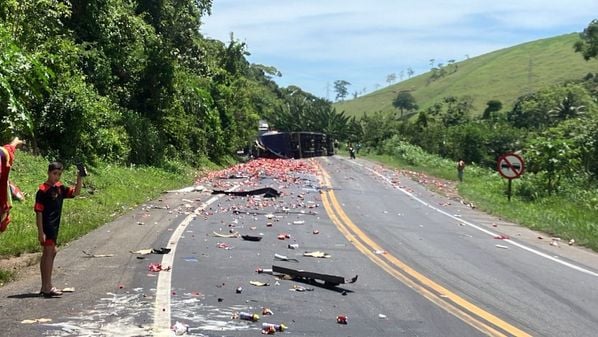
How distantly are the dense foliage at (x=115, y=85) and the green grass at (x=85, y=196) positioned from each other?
106 cm

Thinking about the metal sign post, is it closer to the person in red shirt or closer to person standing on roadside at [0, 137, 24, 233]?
the person in red shirt

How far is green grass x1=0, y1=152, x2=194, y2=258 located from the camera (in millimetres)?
11301

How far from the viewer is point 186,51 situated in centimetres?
4191

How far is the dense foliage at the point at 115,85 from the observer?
14.7 m

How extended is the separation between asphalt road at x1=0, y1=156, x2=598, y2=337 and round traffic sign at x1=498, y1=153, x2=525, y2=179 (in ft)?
19.6

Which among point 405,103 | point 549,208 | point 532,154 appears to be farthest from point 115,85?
point 405,103

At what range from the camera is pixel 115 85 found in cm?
3027

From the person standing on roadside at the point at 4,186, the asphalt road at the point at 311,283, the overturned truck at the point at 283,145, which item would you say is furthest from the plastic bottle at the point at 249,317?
the overturned truck at the point at 283,145

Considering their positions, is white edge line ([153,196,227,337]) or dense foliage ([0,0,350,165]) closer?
white edge line ([153,196,227,337])

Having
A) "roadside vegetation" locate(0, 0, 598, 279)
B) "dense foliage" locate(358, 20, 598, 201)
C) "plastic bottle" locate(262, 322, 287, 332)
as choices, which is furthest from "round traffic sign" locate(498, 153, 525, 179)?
"plastic bottle" locate(262, 322, 287, 332)

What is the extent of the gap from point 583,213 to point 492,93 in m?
161

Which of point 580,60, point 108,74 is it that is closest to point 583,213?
A: point 108,74

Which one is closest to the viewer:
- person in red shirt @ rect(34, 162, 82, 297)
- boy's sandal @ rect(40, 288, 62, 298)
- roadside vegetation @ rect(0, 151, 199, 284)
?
boy's sandal @ rect(40, 288, 62, 298)

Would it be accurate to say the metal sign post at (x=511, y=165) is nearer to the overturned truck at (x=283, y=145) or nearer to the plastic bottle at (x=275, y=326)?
the plastic bottle at (x=275, y=326)
